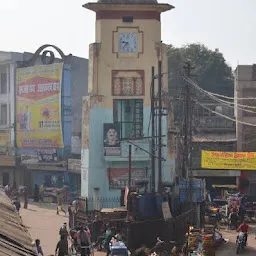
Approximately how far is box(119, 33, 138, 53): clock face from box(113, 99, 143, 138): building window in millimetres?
2737

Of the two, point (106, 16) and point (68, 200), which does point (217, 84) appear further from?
point (106, 16)

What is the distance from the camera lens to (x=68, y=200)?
43719 millimetres

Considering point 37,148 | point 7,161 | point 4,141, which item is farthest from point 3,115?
point 37,148

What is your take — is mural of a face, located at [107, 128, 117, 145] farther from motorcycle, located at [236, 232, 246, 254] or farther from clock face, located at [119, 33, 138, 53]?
motorcycle, located at [236, 232, 246, 254]

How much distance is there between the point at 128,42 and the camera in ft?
120

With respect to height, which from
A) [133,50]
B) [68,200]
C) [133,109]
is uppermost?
[133,50]

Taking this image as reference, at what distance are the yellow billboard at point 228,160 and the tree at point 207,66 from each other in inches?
1402

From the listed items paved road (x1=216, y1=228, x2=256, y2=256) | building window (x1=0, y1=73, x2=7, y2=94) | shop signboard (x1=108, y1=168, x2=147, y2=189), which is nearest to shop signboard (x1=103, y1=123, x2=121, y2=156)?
shop signboard (x1=108, y1=168, x2=147, y2=189)

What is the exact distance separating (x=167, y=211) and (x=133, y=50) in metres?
12.5

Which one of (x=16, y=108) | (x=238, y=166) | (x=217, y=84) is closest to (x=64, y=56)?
(x=16, y=108)

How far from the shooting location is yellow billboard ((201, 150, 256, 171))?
38.2 meters

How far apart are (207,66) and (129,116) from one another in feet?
132

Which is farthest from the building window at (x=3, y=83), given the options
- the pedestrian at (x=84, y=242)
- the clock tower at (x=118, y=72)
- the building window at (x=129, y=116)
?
the pedestrian at (x=84, y=242)

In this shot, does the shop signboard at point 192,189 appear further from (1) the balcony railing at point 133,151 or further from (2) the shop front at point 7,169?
(2) the shop front at point 7,169
